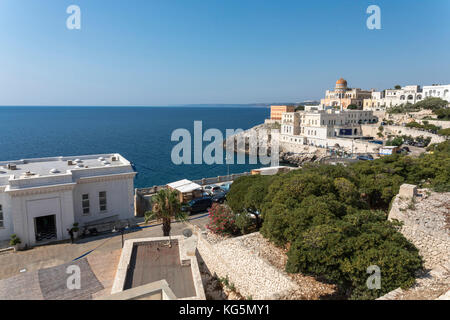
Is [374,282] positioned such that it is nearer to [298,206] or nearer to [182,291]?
[298,206]

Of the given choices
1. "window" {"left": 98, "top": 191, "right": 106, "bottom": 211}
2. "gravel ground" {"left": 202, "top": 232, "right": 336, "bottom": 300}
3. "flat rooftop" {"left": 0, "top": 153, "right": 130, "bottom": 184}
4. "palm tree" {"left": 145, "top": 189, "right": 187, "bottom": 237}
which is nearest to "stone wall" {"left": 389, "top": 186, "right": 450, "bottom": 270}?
"gravel ground" {"left": 202, "top": 232, "right": 336, "bottom": 300}

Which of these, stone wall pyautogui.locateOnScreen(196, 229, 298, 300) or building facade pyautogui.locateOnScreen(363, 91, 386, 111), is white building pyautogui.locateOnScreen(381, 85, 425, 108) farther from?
stone wall pyautogui.locateOnScreen(196, 229, 298, 300)

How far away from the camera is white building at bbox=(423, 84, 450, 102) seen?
104 metres

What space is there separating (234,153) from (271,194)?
75.5 meters

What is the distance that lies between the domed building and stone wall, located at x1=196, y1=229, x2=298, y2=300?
11874cm

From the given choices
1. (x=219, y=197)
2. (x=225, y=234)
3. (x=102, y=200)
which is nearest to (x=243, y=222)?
(x=225, y=234)

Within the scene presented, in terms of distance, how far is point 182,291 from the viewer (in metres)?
12.5

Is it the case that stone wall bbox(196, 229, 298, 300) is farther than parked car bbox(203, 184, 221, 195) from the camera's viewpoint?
No

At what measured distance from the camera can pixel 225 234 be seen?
20547mm

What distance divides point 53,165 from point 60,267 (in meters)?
13.4

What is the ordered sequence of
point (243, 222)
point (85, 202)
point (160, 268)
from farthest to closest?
point (85, 202) < point (243, 222) < point (160, 268)

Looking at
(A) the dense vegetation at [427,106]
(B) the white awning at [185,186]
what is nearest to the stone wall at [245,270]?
(B) the white awning at [185,186]

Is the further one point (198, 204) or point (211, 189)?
point (211, 189)

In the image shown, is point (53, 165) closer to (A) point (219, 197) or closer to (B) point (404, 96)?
(A) point (219, 197)
